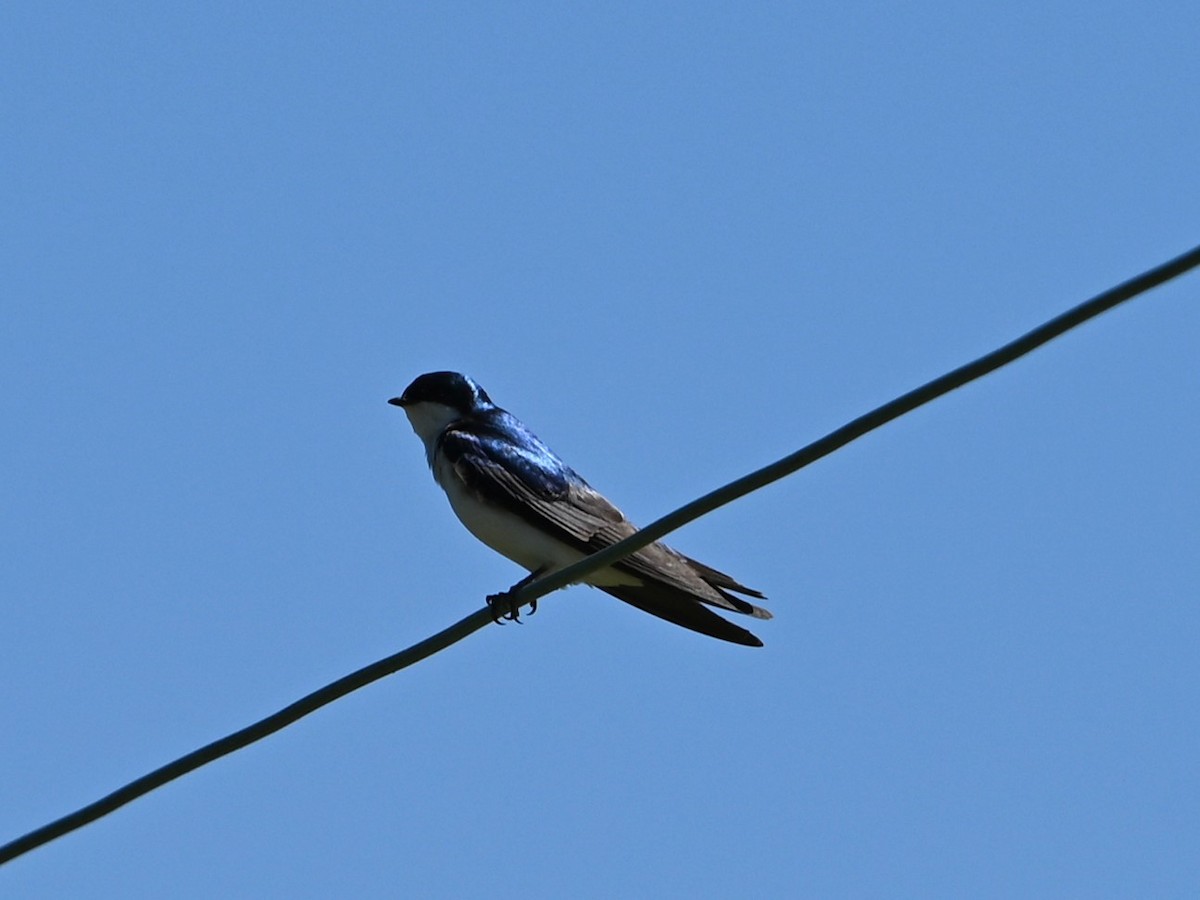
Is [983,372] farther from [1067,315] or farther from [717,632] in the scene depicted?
[717,632]

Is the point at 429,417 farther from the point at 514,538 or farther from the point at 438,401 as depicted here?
the point at 514,538

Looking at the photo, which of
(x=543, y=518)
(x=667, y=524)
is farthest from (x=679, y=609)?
(x=667, y=524)

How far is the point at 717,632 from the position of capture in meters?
7.32

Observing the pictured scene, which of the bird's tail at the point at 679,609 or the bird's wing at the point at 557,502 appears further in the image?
the bird's wing at the point at 557,502

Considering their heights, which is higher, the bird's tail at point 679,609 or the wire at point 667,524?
the bird's tail at point 679,609

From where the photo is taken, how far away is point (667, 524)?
4230mm

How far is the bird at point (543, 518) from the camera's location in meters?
7.34

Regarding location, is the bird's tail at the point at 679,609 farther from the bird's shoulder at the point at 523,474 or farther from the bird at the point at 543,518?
the bird's shoulder at the point at 523,474

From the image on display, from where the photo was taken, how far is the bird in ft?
24.1

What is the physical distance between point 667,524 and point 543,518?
12.1 ft

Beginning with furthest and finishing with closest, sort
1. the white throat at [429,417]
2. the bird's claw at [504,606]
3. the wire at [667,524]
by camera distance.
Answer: the white throat at [429,417] → the bird's claw at [504,606] → the wire at [667,524]

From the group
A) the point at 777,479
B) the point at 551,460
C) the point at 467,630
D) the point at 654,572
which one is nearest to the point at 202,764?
the point at 467,630

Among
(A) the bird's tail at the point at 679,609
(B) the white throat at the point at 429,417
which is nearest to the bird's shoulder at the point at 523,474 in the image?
(B) the white throat at the point at 429,417

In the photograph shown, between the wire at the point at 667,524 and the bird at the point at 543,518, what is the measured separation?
2.19 meters
